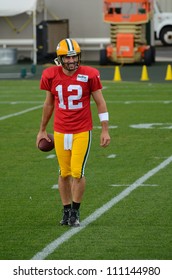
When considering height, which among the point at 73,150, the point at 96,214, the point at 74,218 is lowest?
the point at 96,214

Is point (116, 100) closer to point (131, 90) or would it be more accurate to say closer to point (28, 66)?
point (131, 90)

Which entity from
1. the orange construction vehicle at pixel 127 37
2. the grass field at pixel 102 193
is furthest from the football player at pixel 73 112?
the orange construction vehicle at pixel 127 37

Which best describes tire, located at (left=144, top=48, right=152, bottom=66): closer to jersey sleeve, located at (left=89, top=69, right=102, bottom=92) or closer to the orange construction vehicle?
the orange construction vehicle

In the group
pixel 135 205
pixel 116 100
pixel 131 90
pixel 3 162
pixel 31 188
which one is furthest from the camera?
pixel 131 90

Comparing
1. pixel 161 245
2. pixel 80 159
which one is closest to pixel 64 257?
pixel 161 245

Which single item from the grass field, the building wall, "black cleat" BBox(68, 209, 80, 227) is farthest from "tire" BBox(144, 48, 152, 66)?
"black cleat" BBox(68, 209, 80, 227)

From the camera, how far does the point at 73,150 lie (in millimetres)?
11820

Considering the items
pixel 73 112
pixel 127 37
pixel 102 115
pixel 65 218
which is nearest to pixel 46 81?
pixel 73 112

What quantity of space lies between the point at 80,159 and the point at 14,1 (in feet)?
94.5

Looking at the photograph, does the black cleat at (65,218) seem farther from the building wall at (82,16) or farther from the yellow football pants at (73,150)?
the building wall at (82,16)

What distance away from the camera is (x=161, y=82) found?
31.4 metres

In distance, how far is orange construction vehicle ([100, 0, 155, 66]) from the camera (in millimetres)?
37219

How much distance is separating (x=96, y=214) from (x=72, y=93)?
1475 millimetres

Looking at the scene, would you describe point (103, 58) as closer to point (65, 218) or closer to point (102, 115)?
point (102, 115)
